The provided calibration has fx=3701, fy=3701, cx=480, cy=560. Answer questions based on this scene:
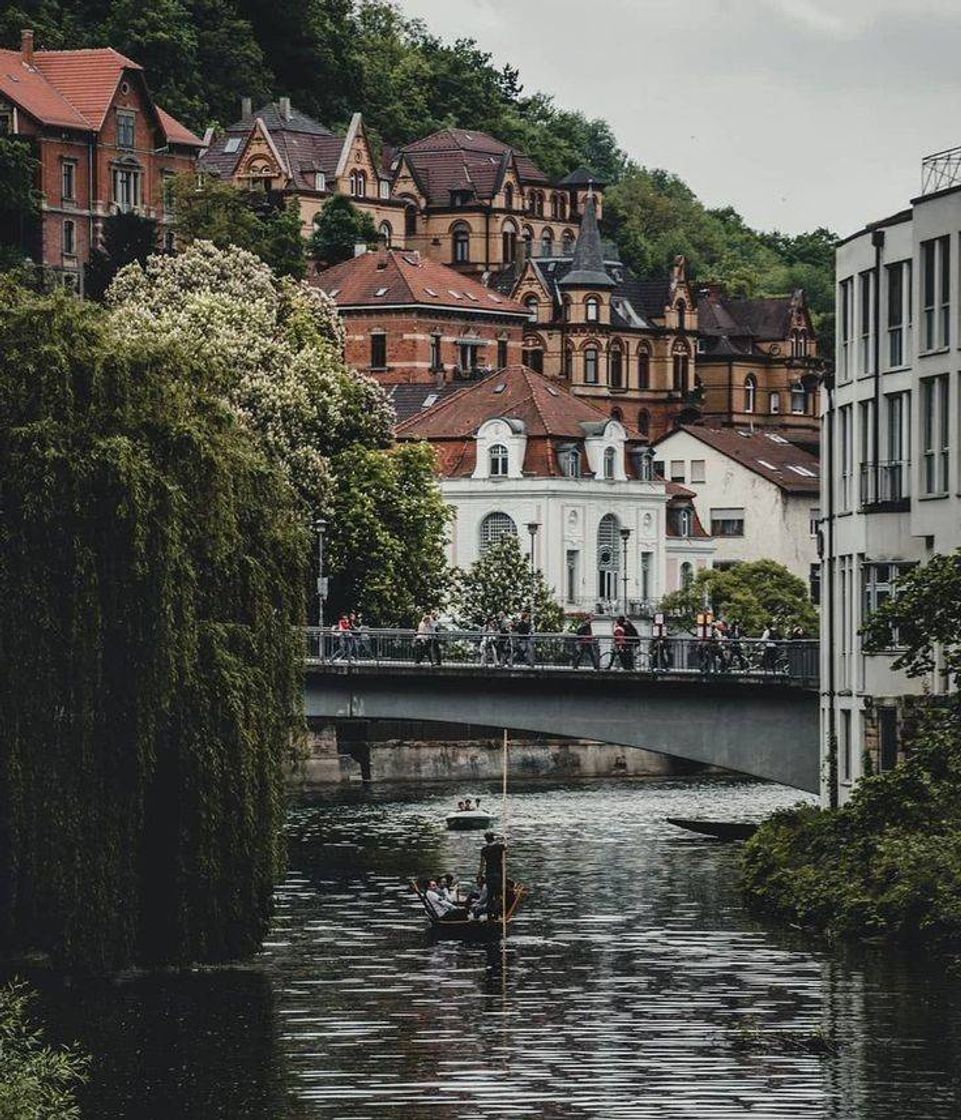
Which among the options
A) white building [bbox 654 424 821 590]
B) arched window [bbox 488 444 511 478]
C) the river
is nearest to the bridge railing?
the river

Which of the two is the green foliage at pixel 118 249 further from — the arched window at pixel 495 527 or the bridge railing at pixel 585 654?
the bridge railing at pixel 585 654

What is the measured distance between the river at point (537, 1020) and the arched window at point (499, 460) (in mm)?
92813

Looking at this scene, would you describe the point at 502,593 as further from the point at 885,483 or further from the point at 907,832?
the point at 907,832

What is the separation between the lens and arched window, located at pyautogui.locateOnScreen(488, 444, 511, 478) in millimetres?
174375

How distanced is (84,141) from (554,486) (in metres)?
30.0

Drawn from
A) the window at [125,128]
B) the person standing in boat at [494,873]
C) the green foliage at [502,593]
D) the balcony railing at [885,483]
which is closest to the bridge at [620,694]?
the balcony railing at [885,483]

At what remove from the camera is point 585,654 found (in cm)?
8781

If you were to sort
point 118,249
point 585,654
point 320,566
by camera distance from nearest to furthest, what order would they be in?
1. point 585,654
2. point 320,566
3. point 118,249

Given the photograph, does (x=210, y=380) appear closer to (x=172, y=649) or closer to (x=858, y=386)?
(x=172, y=649)

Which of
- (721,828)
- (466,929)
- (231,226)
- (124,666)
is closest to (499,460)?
(231,226)

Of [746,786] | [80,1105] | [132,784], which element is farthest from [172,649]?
[746,786]

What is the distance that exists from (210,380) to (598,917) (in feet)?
56.2

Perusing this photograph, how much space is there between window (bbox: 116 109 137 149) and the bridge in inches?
4019

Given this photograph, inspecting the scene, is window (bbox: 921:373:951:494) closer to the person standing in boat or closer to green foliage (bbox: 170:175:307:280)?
the person standing in boat
